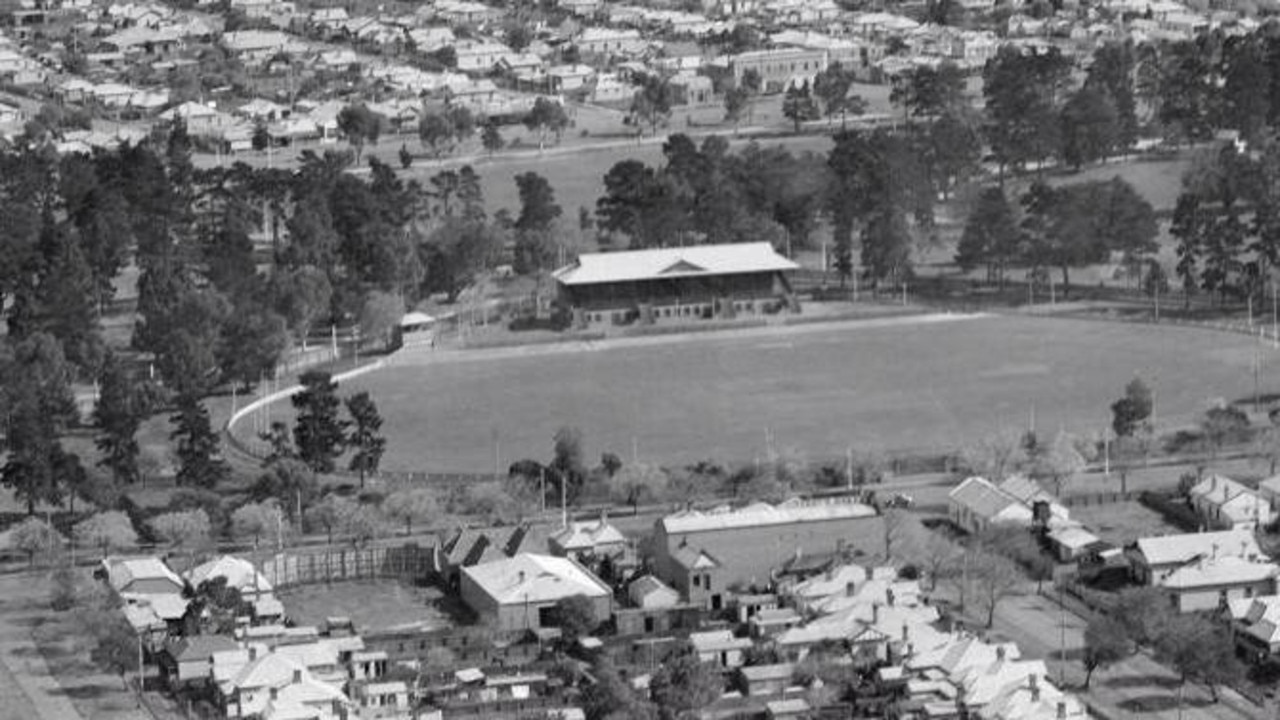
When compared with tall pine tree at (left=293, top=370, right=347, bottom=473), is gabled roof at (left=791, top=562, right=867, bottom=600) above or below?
below

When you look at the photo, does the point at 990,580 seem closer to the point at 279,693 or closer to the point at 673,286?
the point at 279,693

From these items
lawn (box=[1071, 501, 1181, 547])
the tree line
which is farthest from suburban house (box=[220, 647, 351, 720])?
lawn (box=[1071, 501, 1181, 547])

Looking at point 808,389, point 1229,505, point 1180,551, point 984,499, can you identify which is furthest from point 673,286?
point 1180,551

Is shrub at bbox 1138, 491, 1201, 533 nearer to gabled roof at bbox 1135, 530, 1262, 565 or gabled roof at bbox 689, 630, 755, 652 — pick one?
gabled roof at bbox 1135, 530, 1262, 565

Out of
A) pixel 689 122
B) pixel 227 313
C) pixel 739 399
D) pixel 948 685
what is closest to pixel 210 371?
pixel 227 313

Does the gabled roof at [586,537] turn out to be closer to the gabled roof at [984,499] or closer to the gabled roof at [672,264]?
→ the gabled roof at [984,499]

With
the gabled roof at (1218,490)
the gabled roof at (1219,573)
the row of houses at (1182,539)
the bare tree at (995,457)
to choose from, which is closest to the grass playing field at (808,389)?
the bare tree at (995,457)

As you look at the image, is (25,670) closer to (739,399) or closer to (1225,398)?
(739,399)
